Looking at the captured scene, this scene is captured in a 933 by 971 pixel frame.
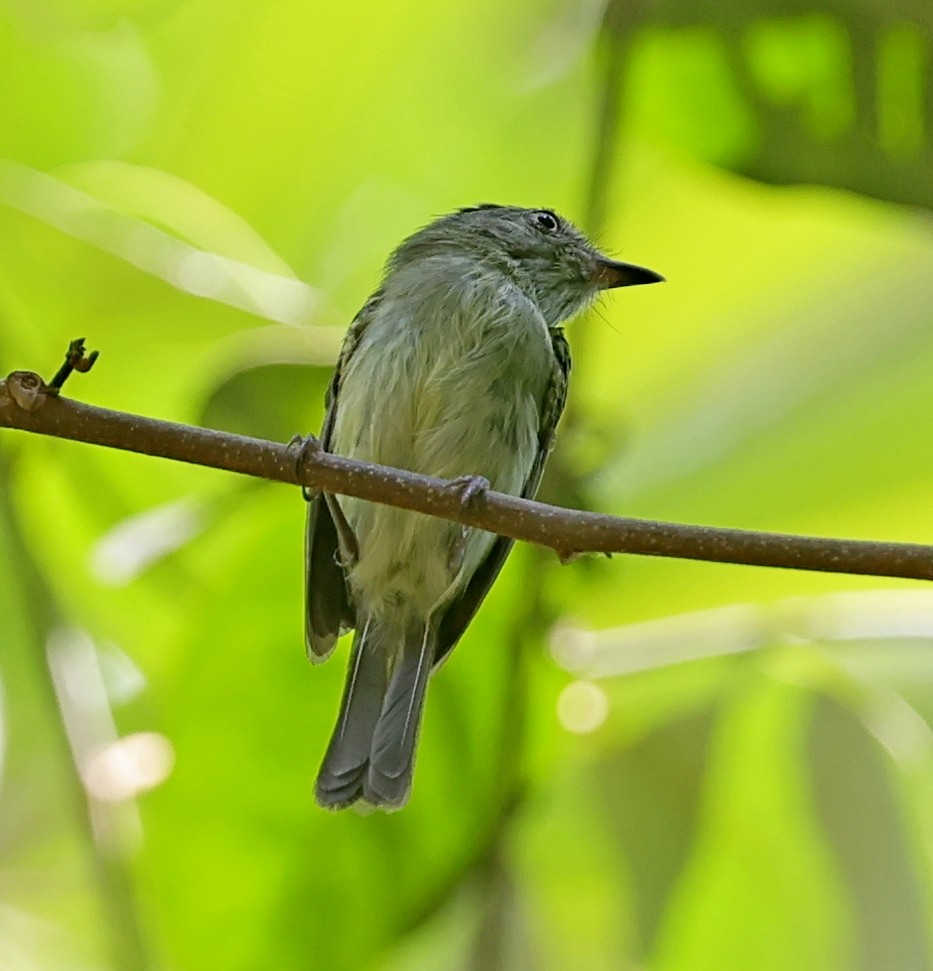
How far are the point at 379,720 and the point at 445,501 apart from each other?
74 cm

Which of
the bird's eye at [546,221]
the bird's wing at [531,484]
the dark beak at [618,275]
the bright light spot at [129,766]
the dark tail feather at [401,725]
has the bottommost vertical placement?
the bright light spot at [129,766]

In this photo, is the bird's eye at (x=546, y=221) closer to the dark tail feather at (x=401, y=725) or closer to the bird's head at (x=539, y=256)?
the bird's head at (x=539, y=256)

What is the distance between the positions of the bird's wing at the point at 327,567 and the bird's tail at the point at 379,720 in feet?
0.25

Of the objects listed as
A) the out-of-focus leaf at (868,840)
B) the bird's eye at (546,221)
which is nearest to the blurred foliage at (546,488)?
the out-of-focus leaf at (868,840)

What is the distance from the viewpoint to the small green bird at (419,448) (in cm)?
220

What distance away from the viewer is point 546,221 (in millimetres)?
2613

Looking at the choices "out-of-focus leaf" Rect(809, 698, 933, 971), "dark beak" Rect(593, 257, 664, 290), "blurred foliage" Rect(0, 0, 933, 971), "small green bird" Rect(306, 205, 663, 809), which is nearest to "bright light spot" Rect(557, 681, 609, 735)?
"blurred foliage" Rect(0, 0, 933, 971)

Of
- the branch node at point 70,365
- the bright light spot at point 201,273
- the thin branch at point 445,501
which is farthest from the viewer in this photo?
the bright light spot at point 201,273

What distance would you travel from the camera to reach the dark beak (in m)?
2.49

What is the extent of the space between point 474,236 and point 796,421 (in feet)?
2.12

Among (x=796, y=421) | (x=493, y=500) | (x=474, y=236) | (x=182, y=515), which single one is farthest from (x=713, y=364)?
(x=493, y=500)

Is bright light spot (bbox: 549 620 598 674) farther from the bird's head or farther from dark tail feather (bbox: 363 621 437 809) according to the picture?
the bird's head

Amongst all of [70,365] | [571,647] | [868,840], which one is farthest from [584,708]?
[70,365]

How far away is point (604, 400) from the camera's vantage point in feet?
8.43
